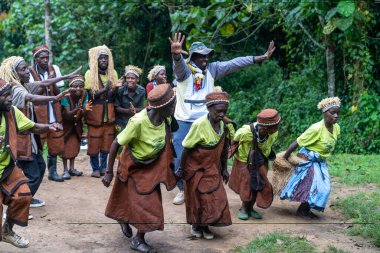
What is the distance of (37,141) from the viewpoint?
7199 mm

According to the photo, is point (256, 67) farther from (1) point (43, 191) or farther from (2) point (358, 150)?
(1) point (43, 191)

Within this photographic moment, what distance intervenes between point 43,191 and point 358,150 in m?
6.12

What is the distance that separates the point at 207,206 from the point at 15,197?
6.06 feet

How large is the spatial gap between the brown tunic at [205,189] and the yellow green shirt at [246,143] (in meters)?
0.67

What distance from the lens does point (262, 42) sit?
1683 cm

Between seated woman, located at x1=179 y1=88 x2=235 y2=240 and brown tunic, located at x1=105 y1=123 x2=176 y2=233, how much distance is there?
26cm

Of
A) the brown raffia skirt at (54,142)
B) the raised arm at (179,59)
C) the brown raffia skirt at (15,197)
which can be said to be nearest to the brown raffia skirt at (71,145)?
the brown raffia skirt at (54,142)

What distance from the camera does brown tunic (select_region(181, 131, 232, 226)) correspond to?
6398 millimetres

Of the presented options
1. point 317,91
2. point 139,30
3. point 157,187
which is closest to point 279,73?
point 317,91

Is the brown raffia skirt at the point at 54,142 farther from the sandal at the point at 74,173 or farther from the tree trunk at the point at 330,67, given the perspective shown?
the tree trunk at the point at 330,67

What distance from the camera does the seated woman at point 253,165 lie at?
7.12 m

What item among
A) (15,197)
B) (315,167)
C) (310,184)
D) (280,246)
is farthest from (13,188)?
(315,167)

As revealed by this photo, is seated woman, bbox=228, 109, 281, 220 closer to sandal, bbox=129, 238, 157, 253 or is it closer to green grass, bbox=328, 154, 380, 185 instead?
sandal, bbox=129, 238, 157, 253

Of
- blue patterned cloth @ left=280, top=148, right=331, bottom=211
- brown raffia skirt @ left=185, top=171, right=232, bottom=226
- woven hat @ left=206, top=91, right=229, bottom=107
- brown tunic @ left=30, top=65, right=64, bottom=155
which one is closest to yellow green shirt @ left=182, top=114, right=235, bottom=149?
woven hat @ left=206, top=91, right=229, bottom=107
